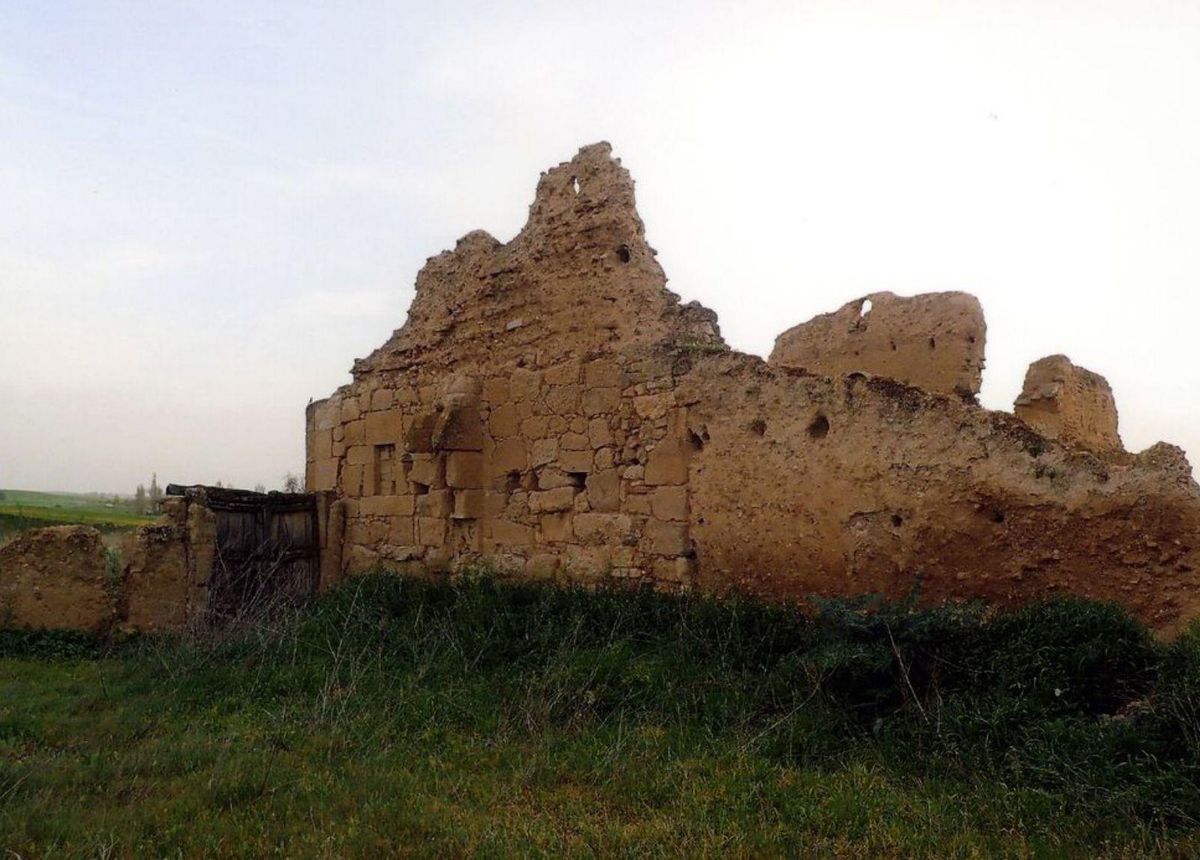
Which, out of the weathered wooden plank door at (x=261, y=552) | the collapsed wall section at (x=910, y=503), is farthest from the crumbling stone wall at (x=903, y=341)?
the weathered wooden plank door at (x=261, y=552)

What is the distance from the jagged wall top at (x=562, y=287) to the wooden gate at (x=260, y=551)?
2.10 metres

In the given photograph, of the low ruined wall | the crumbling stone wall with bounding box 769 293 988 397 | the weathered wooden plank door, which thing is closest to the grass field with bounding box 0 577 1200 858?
the low ruined wall

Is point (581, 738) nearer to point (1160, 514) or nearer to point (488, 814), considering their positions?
point (488, 814)

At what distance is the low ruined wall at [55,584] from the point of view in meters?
7.71

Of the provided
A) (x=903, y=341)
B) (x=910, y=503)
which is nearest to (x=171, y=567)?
(x=910, y=503)

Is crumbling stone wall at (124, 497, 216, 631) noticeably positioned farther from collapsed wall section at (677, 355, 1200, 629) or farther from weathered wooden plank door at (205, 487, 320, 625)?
collapsed wall section at (677, 355, 1200, 629)

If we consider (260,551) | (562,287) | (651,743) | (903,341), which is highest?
(562,287)

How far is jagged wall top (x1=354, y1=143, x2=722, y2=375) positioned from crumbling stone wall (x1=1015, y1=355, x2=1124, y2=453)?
110 inches

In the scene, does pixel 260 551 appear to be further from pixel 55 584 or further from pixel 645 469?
pixel 645 469

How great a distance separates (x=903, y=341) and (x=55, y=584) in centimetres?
763

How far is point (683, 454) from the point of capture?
6.88m

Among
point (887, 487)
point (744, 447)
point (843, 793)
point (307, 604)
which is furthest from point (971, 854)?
point (307, 604)

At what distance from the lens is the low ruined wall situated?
7.71m

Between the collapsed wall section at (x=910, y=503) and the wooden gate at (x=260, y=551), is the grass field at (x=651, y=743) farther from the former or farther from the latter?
the wooden gate at (x=260, y=551)
